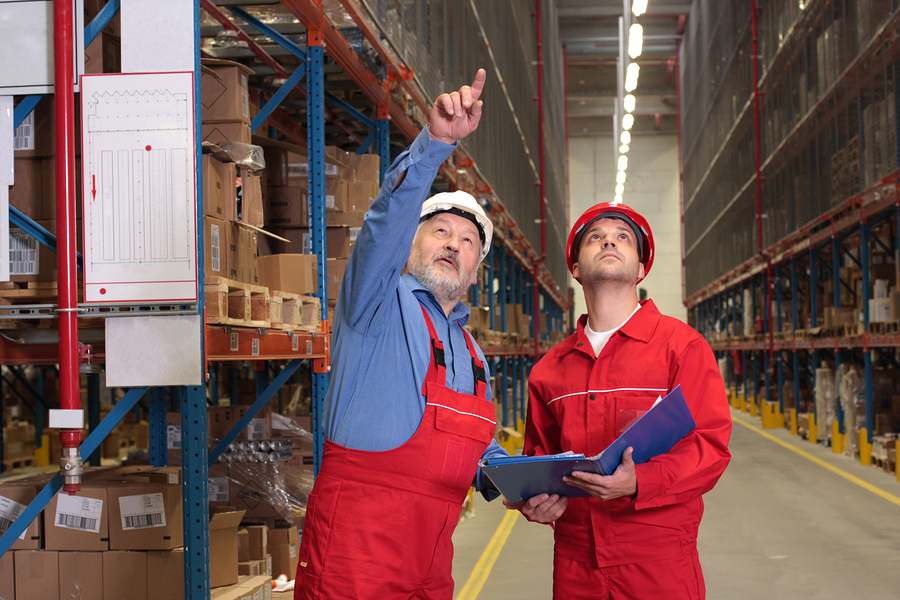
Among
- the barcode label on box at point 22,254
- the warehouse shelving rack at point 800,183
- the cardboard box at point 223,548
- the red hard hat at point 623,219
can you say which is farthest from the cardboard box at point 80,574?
the warehouse shelving rack at point 800,183

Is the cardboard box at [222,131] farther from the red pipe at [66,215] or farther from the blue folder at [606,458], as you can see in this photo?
the blue folder at [606,458]

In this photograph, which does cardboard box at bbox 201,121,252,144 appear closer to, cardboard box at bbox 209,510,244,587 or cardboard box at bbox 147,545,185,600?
cardboard box at bbox 209,510,244,587

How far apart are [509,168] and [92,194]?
41.2 feet

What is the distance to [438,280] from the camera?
8.54 feet

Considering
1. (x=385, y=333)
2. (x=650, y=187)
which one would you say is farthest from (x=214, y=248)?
(x=650, y=187)

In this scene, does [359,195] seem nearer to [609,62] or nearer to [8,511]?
[8,511]

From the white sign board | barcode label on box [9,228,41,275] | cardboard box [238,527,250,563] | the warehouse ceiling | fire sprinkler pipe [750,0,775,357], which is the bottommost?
cardboard box [238,527,250,563]

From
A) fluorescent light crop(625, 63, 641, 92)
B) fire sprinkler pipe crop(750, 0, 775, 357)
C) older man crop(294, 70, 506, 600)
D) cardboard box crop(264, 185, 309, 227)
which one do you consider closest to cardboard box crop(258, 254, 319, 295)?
cardboard box crop(264, 185, 309, 227)

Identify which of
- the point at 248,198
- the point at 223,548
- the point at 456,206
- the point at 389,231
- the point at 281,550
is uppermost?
the point at 248,198

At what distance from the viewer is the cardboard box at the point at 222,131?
15.3 ft

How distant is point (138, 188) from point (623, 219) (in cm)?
181

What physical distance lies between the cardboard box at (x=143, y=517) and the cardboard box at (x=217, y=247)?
1031 mm

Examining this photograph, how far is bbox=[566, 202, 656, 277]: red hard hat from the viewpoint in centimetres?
284

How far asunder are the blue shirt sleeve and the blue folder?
572 millimetres
